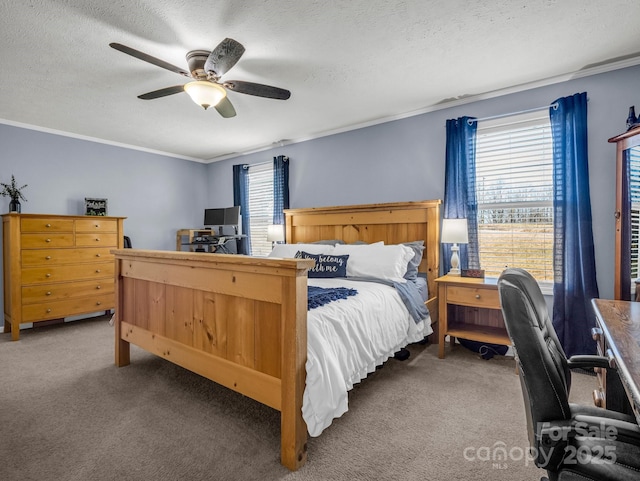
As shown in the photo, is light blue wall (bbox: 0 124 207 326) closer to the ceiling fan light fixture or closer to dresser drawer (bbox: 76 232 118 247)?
dresser drawer (bbox: 76 232 118 247)

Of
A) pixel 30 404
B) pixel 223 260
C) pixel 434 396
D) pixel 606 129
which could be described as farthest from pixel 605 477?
pixel 30 404

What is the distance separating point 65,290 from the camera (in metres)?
3.84

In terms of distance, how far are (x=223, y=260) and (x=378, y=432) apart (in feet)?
4.22

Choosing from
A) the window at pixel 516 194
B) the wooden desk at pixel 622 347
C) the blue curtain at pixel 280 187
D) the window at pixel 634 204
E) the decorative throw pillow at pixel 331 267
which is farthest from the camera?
the blue curtain at pixel 280 187

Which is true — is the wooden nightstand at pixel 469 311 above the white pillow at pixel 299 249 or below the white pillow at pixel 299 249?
below

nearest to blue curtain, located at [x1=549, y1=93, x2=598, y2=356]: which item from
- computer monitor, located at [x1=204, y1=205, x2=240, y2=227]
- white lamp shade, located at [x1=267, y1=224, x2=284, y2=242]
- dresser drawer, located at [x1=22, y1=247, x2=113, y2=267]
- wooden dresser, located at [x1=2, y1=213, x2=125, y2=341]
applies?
white lamp shade, located at [x1=267, y1=224, x2=284, y2=242]

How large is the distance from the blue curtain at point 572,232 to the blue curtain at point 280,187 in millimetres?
3124

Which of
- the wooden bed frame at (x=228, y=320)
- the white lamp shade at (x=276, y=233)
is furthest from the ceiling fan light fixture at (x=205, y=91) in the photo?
the white lamp shade at (x=276, y=233)

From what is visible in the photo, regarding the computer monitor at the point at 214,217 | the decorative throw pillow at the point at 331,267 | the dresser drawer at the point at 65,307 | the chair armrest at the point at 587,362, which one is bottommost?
the dresser drawer at the point at 65,307

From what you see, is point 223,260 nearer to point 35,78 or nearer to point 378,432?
point 378,432

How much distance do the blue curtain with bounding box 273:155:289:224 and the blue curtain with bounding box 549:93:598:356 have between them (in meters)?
3.12

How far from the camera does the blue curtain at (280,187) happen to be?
184 inches

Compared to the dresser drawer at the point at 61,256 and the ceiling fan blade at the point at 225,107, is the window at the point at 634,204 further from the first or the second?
the dresser drawer at the point at 61,256

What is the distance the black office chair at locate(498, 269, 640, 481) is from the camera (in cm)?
88
